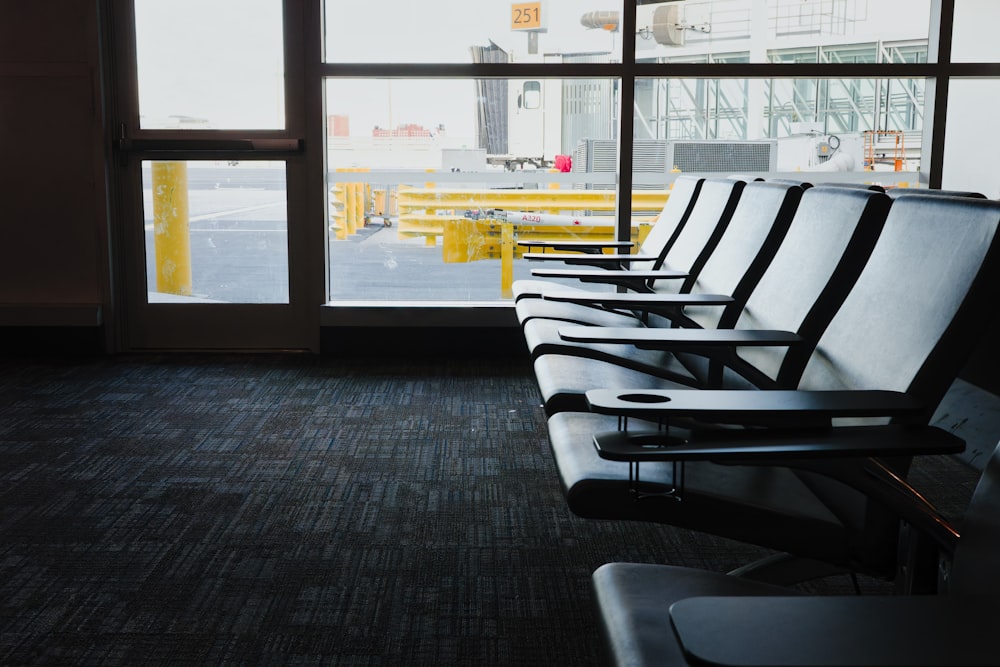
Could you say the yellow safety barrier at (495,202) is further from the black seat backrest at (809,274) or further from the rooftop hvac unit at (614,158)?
the black seat backrest at (809,274)

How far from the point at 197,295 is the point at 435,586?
309 cm

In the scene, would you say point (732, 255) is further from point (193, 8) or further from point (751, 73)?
point (193, 8)

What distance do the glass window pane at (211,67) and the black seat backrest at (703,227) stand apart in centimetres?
230

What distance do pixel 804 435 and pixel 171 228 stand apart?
13.5ft

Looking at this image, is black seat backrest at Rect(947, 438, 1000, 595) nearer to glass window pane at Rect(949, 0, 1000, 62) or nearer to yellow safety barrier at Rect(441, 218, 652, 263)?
yellow safety barrier at Rect(441, 218, 652, 263)

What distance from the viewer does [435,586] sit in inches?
80.3

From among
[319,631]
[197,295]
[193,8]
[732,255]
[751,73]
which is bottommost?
[319,631]

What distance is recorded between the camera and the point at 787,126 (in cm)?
462

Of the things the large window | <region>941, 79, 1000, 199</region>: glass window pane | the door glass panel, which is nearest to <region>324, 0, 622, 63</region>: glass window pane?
the large window

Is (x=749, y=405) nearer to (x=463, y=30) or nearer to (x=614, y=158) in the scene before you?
(x=614, y=158)

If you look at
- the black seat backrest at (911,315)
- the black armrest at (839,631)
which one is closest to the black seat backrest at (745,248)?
the black seat backrest at (911,315)

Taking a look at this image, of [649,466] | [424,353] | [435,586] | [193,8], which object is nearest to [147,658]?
[435,586]

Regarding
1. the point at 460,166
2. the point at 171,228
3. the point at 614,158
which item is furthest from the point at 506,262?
the point at 171,228

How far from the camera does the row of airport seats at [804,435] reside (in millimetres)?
643
